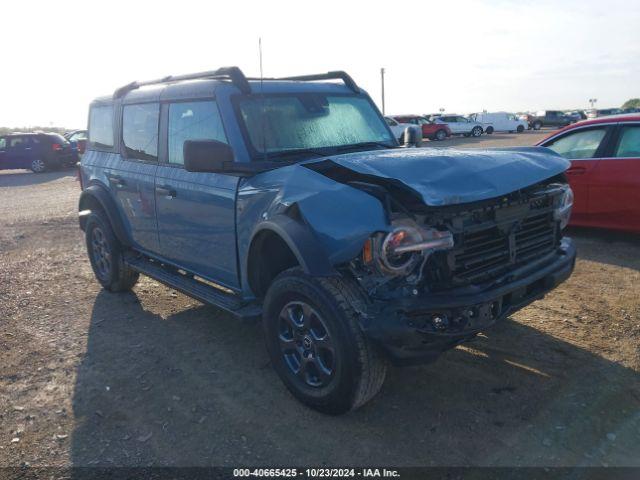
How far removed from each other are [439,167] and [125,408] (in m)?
2.56

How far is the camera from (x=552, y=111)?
44531 mm

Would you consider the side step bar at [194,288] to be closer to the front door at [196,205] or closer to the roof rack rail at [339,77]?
the front door at [196,205]

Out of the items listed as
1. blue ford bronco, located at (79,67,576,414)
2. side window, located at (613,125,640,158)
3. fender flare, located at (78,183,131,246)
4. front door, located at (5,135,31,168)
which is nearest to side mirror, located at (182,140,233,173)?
blue ford bronco, located at (79,67,576,414)

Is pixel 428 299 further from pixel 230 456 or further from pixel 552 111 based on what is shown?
pixel 552 111

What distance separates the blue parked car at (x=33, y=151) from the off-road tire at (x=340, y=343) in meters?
22.0

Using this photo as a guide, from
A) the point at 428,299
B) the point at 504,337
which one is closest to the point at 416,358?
the point at 428,299

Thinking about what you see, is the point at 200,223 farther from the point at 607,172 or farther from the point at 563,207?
the point at 607,172

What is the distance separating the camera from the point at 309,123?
4.40 metres

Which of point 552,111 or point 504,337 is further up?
point 552,111

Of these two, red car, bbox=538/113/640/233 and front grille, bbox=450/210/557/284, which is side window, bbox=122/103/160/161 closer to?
front grille, bbox=450/210/557/284

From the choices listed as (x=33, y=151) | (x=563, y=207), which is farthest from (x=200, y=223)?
(x=33, y=151)

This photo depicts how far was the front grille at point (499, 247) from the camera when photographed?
312 cm

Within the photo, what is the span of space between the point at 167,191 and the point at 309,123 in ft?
4.38

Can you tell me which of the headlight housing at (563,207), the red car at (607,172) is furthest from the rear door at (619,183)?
the headlight housing at (563,207)
